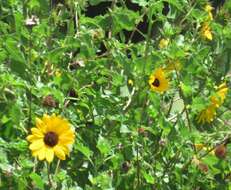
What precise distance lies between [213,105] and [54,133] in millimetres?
648

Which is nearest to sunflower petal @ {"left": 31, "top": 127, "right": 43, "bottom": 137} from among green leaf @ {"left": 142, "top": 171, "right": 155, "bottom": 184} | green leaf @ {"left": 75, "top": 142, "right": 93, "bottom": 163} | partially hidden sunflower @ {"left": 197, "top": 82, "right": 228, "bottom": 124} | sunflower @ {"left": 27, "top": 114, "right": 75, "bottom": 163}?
sunflower @ {"left": 27, "top": 114, "right": 75, "bottom": 163}

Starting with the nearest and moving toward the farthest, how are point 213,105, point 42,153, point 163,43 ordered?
point 42,153
point 213,105
point 163,43

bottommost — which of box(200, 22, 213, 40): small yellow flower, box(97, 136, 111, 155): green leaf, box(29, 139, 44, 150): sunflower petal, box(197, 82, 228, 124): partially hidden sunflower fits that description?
box(197, 82, 228, 124): partially hidden sunflower

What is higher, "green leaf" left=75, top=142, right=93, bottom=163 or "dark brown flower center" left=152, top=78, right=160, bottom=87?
"dark brown flower center" left=152, top=78, right=160, bottom=87

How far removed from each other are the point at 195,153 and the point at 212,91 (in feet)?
0.68

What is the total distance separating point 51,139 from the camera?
1886mm

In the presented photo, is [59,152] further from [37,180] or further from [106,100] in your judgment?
[106,100]

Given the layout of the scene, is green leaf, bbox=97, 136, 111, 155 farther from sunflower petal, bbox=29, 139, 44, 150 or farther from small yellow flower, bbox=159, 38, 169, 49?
small yellow flower, bbox=159, 38, 169, 49

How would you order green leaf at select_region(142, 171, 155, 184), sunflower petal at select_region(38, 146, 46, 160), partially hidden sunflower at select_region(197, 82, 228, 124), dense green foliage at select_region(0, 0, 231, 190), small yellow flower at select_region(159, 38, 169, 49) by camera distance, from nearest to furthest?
sunflower petal at select_region(38, 146, 46, 160) → dense green foliage at select_region(0, 0, 231, 190) → green leaf at select_region(142, 171, 155, 184) → partially hidden sunflower at select_region(197, 82, 228, 124) → small yellow flower at select_region(159, 38, 169, 49)

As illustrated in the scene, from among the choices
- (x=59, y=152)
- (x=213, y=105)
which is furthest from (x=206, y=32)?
(x=59, y=152)

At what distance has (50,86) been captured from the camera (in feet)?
6.30

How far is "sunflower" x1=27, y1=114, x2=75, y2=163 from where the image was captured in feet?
5.99

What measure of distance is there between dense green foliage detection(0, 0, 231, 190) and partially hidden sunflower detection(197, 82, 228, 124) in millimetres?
28

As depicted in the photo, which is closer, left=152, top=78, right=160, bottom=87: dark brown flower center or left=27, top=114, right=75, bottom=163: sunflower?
left=27, top=114, right=75, bottom=163: sunflower
